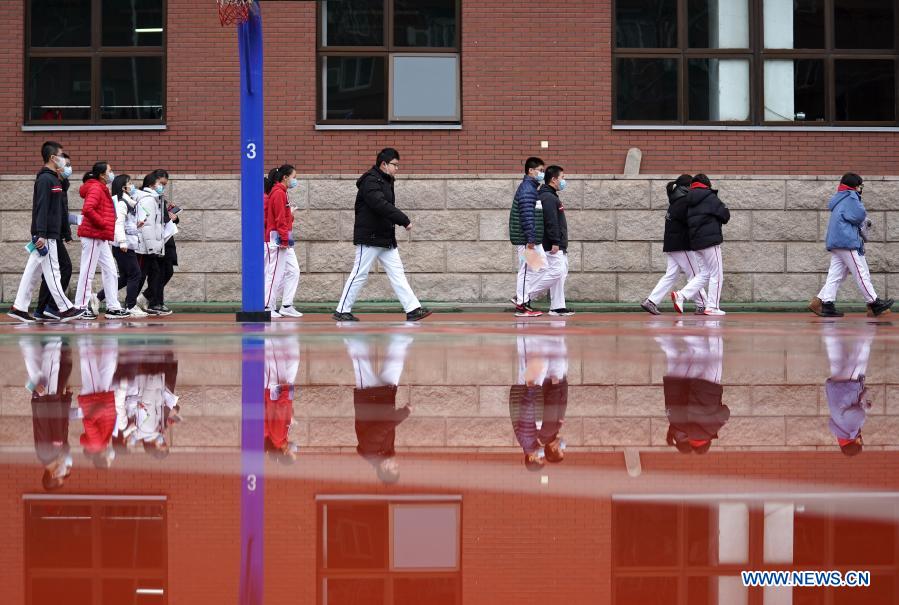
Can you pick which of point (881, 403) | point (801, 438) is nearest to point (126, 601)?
point (801, 438)

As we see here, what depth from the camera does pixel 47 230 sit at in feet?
51.1

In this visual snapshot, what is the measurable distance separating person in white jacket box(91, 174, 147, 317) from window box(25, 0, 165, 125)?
10.9ft

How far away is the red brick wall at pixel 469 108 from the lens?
A: 20.6m

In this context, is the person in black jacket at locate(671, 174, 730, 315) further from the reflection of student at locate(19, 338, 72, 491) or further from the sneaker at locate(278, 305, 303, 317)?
the reflection of student at locate(19, 338, 72, 491)

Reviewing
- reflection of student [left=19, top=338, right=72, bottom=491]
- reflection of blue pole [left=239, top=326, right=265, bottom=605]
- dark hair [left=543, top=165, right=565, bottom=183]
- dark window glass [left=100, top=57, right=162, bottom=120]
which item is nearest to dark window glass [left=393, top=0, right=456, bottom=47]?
dark window glass [left=100, top=57, right=162, bottom=120]

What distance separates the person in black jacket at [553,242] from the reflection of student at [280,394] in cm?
575

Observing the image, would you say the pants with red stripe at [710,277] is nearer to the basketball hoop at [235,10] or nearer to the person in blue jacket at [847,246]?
the person in blue jacket at [847,246]

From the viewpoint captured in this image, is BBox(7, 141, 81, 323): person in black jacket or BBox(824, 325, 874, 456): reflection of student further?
BBox(7, 141, 81, 323): person in black jacket

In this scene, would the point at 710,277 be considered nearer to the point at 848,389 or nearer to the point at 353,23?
the point at 353,23

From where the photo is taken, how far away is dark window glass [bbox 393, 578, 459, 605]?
3.08 meters

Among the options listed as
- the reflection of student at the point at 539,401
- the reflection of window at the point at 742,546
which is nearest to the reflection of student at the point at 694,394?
the reflection of student at the point at 539,401

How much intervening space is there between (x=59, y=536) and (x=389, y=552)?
3.24 feet

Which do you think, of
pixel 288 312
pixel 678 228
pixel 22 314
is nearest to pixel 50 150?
pixel 22 314

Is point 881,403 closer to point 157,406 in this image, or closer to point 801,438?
point 801,438
